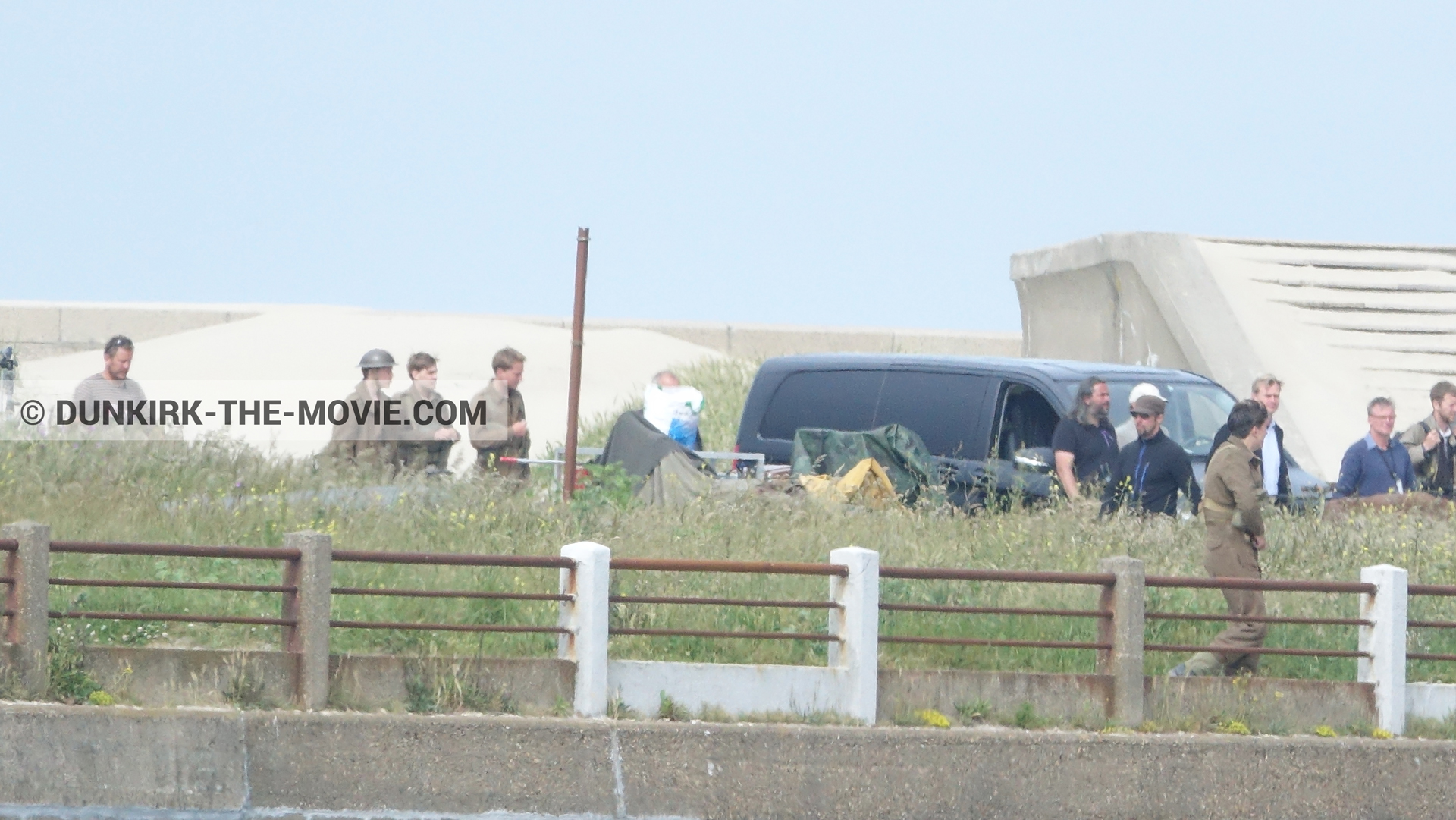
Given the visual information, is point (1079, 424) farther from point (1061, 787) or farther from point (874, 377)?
point (1061, 787)

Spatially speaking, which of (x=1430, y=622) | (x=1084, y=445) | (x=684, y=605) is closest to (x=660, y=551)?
(x=684, y=605)

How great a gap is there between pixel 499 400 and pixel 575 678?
4561 millimetres

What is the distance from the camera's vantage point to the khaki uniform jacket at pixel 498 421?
44.2 feet

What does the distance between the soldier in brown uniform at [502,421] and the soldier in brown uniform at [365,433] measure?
0.63 m

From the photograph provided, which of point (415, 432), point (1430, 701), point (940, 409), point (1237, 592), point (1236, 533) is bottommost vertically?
point (1430, 701)

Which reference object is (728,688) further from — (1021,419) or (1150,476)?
(1021,419)

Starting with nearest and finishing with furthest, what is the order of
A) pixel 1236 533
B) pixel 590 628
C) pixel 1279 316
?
pixel 590 628 < pixel 1236 533 < pixel 1279 316

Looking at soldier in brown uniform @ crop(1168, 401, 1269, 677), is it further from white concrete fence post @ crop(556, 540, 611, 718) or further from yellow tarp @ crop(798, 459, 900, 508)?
white concrete fence post @ crop(556, 540, 611, 718)

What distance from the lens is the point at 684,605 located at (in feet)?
33.0

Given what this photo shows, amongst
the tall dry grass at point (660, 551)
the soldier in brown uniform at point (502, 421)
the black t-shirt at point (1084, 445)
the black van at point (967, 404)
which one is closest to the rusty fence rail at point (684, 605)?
the tall dry grass at point (660, 551)

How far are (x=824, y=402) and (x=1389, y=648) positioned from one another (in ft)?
16.7

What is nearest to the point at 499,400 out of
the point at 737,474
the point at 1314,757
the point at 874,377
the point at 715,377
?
the point at 737,474

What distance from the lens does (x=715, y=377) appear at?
25094 millimetres

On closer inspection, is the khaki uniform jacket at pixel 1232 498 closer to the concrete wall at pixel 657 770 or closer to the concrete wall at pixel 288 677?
the concrete wall at pixel 657 770
